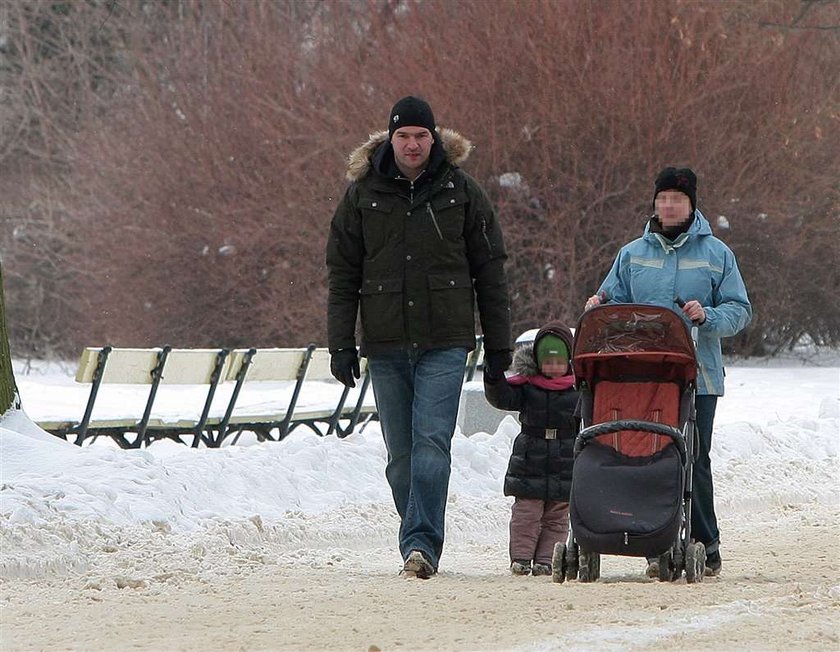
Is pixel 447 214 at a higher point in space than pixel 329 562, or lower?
higher

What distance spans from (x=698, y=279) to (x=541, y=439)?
1.12 m

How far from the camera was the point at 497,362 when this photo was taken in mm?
7867

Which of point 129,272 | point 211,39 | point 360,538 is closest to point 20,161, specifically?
point 211,39

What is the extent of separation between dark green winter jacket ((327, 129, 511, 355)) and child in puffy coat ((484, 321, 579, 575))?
63 centimetres

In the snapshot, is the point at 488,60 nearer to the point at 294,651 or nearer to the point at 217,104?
the point at 217,104

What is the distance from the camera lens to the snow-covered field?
600cm

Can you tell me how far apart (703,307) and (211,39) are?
27.2 m

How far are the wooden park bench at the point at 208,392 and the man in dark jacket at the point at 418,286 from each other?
539cm

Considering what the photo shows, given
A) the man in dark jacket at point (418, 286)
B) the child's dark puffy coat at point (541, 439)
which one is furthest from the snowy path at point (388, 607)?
the man in dark jacket at point (418, 286)

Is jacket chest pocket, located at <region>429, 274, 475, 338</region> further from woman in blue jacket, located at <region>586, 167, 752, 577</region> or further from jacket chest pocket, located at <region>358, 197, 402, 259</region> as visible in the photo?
woman in blue jacket, located at <region>586, 167, 752, 577</region>

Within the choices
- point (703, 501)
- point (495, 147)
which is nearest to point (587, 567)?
point (703, 501)

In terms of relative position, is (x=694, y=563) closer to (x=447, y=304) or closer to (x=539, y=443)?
(x=539, y=443)

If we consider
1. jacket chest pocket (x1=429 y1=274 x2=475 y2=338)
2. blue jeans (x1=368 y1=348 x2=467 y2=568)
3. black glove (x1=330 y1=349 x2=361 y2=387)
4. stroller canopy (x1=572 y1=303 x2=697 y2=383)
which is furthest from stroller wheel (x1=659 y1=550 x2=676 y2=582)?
black glove (x1=330 y1=349 x2=361 y2=387)

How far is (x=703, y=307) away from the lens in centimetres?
778
